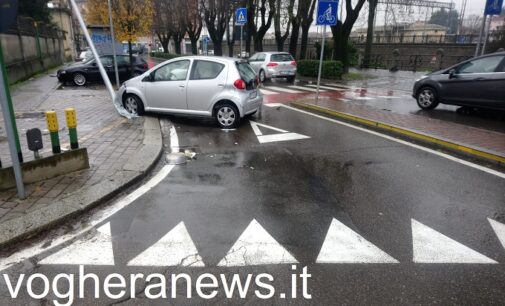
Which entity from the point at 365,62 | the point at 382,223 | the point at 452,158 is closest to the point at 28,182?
the point at 382,223

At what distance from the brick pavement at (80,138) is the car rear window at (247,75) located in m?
2.71

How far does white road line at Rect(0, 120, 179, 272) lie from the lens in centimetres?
343

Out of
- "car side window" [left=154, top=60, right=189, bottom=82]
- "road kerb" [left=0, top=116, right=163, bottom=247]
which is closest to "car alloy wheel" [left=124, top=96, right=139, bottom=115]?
"car side window" [left=154, top=60, right=189, bottom=82]

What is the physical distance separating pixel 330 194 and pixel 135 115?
6349mm

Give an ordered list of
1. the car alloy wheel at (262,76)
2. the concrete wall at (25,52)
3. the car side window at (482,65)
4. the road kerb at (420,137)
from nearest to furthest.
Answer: the road kerb at (420,137)
the car side window at (482,65)
the concrete wall at (25,52)
the car alloy wheel at (262,76)

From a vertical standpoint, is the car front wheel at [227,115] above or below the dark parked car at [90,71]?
below

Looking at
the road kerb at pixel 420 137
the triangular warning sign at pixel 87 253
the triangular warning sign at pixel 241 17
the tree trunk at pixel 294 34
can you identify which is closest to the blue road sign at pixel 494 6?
the road kerb at pixel 420 137

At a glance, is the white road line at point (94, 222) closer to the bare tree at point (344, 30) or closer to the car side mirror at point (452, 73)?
the car side mirror at point (452, 73)

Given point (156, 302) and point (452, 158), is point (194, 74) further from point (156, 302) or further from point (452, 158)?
point (156, 302)

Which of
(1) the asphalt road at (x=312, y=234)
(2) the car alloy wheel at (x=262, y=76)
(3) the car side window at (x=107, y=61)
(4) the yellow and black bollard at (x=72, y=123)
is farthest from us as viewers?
(2) the car alloy wheel at (x=262, y=76)

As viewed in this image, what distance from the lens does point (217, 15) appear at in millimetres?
36188

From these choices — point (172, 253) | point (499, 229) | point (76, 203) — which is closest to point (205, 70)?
point (76, 203)

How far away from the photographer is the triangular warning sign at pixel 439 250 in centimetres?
348

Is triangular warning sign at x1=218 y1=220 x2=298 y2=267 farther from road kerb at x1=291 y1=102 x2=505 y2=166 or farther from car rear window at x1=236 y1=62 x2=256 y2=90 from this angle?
car rear window at x1=236 y1=62 x2=256 y2=90
